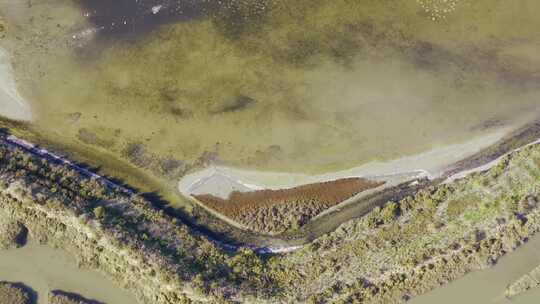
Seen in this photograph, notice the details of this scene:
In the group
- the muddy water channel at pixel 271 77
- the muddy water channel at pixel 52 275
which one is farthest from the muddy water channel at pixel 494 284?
the muddy water channel at pixel 52 275

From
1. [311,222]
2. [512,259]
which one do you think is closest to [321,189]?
[311,222]

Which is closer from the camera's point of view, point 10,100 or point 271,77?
point 10,100

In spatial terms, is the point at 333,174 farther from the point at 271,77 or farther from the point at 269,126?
the point at 271,77

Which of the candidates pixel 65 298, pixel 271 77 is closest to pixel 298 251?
pixel 271 77

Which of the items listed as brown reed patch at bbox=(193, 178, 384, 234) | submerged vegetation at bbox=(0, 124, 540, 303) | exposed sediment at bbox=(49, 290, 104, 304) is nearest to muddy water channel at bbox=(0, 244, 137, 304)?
exposed sediment at bbox=(49, 290, 104, 304)

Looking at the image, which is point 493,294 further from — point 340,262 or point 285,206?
point 285,206

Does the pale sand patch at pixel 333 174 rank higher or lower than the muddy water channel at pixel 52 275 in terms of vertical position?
higher

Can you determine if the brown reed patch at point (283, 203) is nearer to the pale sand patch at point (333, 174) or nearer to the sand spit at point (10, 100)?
the pale sand patch at point (333, 174)
